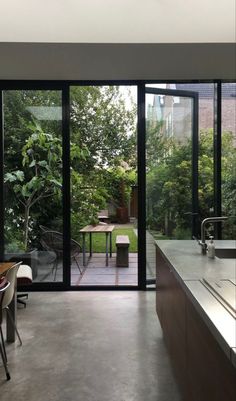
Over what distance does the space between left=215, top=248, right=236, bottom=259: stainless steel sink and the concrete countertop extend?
98 millimetres

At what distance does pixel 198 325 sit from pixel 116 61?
2.78 metres

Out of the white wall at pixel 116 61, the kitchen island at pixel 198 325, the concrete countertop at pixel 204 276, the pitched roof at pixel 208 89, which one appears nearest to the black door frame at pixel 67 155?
the pitched roof at pixel 208 89

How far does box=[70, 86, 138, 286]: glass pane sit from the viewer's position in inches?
185

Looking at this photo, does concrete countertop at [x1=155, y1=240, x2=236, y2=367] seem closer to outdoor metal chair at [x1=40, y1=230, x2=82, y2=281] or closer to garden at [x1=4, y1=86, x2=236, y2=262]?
garden at [x1=4, y1=86, x2=236, y2=262]

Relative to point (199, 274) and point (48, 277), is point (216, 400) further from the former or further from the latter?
point (48, 277)

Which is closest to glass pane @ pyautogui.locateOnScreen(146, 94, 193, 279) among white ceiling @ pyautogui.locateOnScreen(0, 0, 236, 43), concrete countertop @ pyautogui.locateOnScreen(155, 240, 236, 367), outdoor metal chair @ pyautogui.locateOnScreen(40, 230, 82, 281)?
outdoor metal chair @ pyautogui.locateOnScreen(40, 230, 82, 281)

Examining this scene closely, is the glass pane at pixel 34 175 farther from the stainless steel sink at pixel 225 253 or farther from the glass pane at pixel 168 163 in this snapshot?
the stainless steel sink at pixel 225 253

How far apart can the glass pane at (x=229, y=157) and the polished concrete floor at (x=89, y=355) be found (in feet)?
4.89

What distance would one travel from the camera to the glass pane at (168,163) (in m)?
4.62

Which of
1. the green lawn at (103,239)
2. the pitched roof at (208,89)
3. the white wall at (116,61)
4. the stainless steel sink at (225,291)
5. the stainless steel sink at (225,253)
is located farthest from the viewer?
the green lawn at (103,239)

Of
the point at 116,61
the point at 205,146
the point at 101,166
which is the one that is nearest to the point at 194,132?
the point at 205,146

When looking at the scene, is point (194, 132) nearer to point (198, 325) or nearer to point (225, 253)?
point (225, 253)

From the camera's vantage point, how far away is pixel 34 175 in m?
4.62

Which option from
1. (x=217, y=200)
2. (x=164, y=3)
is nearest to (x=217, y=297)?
(x=164, y=3)
